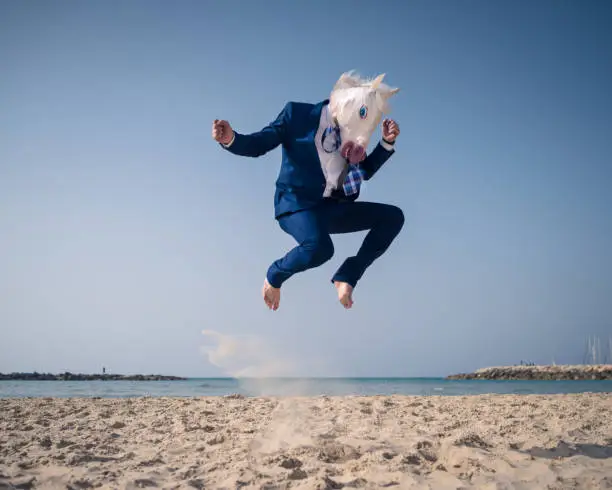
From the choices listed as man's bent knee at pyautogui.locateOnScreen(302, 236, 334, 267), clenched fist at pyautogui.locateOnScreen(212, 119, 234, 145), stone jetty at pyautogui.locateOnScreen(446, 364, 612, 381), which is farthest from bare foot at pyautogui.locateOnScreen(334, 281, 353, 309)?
stone jetty at pyautogui.locateOnScreen(446, 364, 612, 381)

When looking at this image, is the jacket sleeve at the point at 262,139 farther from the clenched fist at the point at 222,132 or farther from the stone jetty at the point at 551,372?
the stone jetty at the point at 551,372

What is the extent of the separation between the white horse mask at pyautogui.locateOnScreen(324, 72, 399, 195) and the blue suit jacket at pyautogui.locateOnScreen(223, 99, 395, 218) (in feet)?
0.37

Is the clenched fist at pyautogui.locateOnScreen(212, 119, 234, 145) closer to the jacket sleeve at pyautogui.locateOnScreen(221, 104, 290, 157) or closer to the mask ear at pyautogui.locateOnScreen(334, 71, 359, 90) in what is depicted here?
the jacket sleeve at pyautogui.locateOnScreen(221, 104, 290, 157)

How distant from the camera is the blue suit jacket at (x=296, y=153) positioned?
338 cm

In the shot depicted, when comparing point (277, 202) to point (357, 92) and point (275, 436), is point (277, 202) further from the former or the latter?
point (275, 436)

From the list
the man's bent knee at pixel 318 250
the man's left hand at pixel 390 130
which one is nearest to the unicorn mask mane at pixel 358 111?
the man's left hand at pixel 390 130

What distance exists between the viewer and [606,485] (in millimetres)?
3084

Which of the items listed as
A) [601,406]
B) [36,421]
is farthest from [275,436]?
[601,406]

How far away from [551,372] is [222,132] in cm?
5088

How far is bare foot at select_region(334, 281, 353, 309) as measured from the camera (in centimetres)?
339

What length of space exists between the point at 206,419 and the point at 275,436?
1.47m

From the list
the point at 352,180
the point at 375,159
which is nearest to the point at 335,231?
the point at 352,180

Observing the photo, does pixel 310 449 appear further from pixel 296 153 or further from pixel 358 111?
pixel 358 111

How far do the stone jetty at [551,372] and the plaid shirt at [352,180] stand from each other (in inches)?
1908
